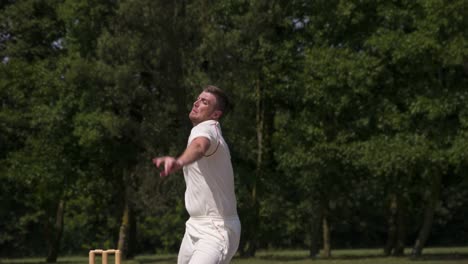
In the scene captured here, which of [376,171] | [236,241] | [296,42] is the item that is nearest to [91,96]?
[296,42]

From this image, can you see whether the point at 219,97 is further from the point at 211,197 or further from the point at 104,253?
the point at 104,253

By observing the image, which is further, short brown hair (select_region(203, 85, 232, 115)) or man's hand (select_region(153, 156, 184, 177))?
short brown hair (select_region(203, 85, 232, 115))

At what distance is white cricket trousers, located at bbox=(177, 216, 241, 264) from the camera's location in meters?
7.12

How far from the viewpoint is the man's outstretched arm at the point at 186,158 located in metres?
6.13

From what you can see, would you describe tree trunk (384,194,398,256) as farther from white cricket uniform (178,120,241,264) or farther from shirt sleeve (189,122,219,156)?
shirt sleeve (189,122,219,156)

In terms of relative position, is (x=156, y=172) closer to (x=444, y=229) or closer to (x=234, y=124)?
(x=234, y=124)

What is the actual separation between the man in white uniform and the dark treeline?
22.9m

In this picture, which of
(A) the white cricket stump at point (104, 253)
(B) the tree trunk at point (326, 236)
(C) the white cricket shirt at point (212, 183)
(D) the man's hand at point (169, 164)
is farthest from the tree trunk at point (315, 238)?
(D) the man's hand at point (169, 164)

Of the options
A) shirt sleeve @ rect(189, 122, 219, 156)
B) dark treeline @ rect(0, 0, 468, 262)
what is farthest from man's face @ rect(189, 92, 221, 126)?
dark treeline @ rect(0, 0, 468, 262)

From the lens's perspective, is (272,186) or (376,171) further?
(272,186)

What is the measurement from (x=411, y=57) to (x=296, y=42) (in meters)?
5.33

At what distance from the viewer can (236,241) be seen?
24.2 ft

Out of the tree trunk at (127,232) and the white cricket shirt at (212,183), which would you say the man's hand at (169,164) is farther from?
the tree trunk at (127,232)

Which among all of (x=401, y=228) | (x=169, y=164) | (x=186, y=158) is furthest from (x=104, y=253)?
(x=401, y=228)
